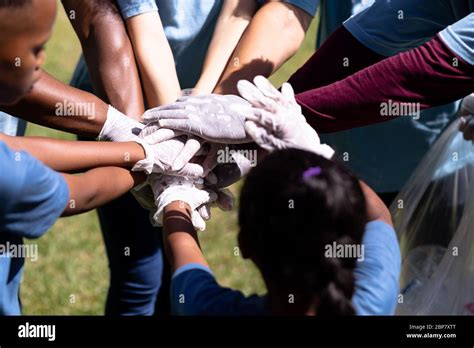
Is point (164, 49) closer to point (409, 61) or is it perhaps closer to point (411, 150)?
point (409, 61)

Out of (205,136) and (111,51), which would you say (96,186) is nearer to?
(205,136)

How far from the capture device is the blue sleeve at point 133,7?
2014 millimetres

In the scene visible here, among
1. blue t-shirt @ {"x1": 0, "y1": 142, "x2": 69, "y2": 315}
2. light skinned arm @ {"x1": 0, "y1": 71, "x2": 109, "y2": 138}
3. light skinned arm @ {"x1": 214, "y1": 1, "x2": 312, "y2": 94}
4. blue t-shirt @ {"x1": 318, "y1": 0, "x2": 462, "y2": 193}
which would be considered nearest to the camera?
blue t-shirt @ {"x1": 0, "y1": 142, "x2": 69, "y2": 315}

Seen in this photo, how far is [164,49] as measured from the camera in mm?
2049

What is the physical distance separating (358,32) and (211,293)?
793 millimetres

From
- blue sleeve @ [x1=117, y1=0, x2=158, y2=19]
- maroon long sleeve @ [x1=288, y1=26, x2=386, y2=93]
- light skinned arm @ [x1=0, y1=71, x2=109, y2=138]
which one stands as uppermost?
blue sleeve @ [x1=117, y1=0, x2=158, y2=19]

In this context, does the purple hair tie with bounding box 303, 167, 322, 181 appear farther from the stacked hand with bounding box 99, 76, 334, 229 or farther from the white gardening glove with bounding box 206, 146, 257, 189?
the white gardening glove with bounding box 206, 146, 257, 189

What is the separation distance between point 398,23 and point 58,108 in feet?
2.41

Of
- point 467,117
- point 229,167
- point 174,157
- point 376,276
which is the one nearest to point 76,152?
point 174,157

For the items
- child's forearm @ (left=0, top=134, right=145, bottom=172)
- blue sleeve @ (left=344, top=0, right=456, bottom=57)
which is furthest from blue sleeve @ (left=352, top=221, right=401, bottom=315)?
blue sleeve @ (left=344, top=0, right=456, bottom=57)

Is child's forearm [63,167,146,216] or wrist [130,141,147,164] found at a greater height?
wrist [130,141,147,164]

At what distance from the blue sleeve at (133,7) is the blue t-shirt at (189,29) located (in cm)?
6

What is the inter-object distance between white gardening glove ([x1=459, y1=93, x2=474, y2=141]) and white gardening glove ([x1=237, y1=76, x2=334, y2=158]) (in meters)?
0.42

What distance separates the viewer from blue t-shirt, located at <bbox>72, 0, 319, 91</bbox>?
7.11 ft
